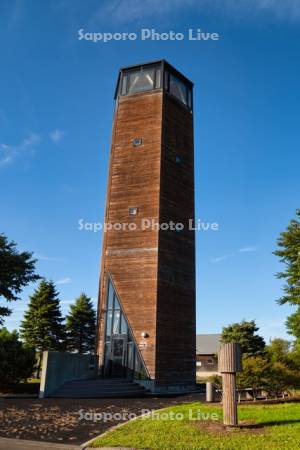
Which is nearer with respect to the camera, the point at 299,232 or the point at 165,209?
the point at 299,232

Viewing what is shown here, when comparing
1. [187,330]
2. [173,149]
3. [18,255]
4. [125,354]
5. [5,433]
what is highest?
[173,149]

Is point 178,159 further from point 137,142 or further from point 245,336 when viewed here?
point 245,336

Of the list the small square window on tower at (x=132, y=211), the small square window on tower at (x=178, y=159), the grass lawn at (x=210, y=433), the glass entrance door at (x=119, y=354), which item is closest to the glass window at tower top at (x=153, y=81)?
the small square window on tower at (x=178, y=159)

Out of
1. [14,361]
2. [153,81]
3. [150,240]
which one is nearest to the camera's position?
[14,361]

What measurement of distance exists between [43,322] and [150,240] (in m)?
20.7

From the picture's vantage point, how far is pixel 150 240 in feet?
81.9

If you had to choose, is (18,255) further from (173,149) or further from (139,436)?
(139,436)

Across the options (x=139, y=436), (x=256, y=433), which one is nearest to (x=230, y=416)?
(x=256, y=433)

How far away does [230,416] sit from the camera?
403 inches

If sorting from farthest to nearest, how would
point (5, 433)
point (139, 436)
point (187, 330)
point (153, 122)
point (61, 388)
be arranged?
1. point (153, 122)
2. point (187, 330)
3. point (61, 388)
4. point (5, 433)
5. point (139, 436)

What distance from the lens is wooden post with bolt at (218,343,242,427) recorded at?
10.4 metres

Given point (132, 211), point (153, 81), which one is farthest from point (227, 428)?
point (153, 81)

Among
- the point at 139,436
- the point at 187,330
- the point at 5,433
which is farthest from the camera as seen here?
the point at 187,330

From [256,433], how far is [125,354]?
14943mm
